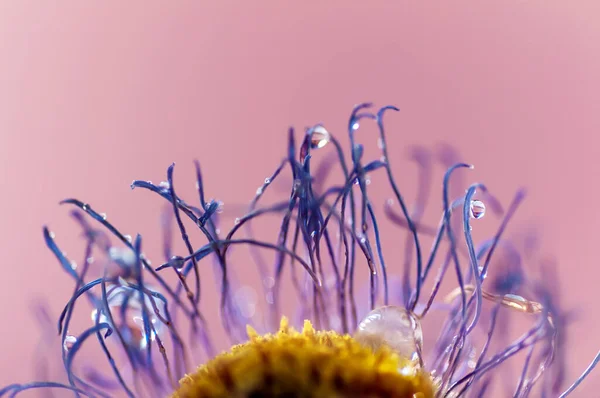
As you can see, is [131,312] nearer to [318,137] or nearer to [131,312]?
[131,312]

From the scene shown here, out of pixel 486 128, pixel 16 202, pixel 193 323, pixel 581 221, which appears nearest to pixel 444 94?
pixel 486 128

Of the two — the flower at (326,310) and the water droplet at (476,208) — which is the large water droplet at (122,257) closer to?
the flower at (326,310)

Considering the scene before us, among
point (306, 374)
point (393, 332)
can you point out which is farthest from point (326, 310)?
point (306, 374)

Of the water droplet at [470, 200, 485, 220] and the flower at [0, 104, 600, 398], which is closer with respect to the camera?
the flower at [0, 104, 600, 398]

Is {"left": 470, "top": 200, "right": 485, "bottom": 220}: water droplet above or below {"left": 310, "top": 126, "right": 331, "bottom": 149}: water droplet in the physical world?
below

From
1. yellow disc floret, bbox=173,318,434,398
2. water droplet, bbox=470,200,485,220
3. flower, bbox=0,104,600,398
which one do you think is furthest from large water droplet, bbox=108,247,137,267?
water droplet, bbox=470,200,485,220

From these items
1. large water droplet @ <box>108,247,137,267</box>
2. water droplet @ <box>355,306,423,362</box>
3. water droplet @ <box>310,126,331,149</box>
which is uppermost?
water droplet @ <box>310,126,331,149</box>

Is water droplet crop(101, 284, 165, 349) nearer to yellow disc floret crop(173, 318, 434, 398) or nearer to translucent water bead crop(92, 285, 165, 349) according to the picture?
translucent water bead crop(92, 285, 165, 349)
